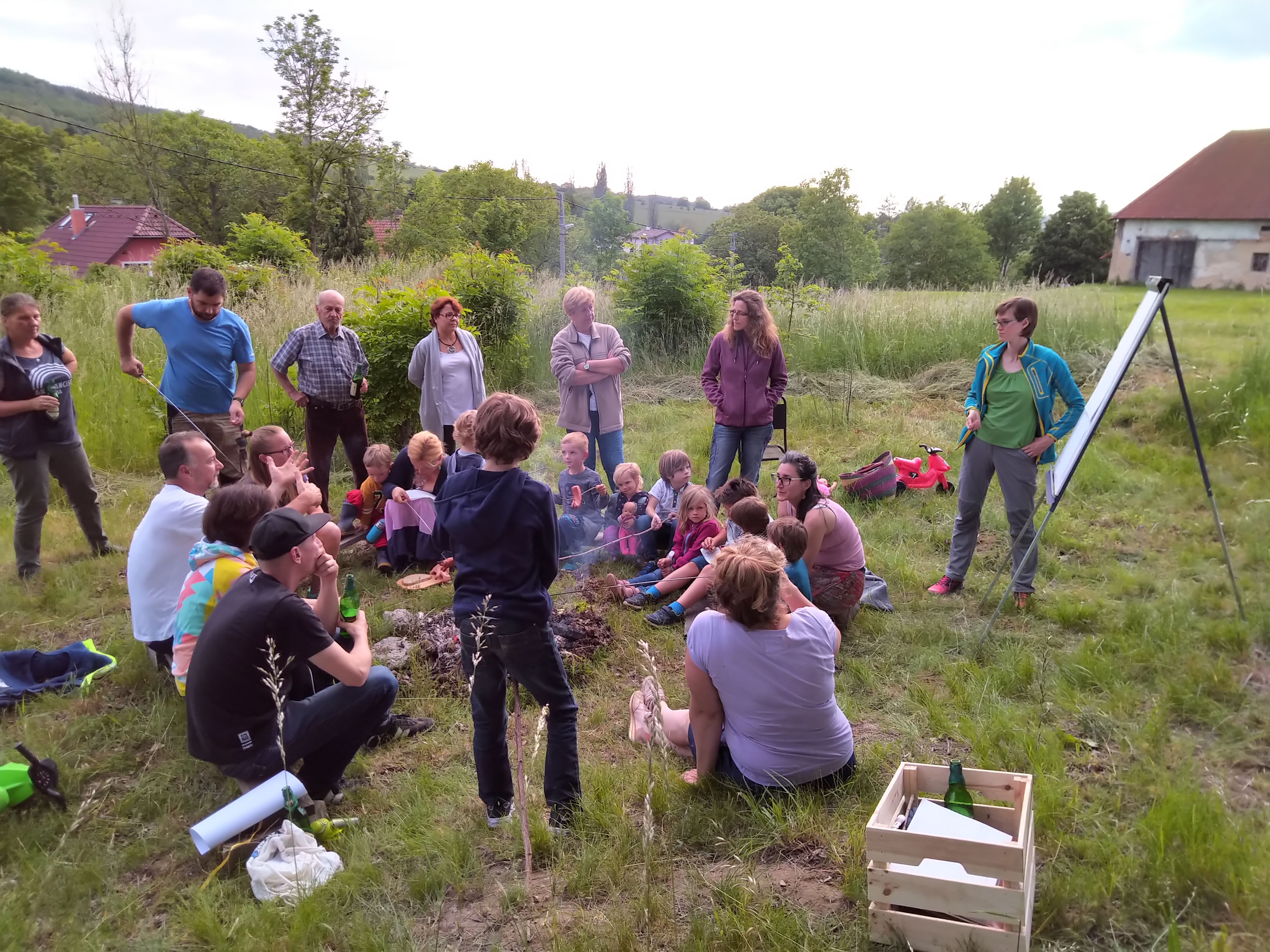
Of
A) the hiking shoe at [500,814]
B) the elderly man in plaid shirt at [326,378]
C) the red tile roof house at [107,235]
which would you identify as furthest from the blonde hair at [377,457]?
the red tile roof house at [107,235]

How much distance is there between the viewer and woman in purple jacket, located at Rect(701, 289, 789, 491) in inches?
223

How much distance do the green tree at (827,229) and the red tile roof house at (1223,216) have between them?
980 centimetres

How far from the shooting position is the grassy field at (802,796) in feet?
7.51

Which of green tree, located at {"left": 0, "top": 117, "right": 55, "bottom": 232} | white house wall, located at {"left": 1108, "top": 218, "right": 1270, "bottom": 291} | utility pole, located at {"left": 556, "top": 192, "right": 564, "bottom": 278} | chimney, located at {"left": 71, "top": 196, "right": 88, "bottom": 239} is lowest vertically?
white house wall, located at {"left": 1108, "top": 218, "right": 1270, "bottom": 291}

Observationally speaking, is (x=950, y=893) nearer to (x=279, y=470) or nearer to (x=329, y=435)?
(x=279, y=470)

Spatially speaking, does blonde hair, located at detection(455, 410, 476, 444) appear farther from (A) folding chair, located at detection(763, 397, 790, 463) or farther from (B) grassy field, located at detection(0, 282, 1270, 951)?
(A) folding chair, located at detection(763, 397, 790, 463)

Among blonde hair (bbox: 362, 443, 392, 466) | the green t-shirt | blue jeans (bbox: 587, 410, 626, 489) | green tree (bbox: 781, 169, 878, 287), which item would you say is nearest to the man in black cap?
blonde hair (bbox: 362, 443, 392, 466)

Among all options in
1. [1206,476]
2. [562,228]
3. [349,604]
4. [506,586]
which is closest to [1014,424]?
[1206,476]

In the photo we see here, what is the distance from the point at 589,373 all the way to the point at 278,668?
12.7 feet

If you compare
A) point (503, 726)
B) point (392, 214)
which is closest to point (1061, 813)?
point (503, 726)

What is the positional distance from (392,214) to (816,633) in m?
32.6

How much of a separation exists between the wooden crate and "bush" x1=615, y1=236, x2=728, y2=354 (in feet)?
35.6

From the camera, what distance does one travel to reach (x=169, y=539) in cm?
352

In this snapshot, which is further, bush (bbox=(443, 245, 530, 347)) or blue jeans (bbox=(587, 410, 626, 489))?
bush (bbox=(443, 245, 530, 347))
